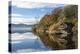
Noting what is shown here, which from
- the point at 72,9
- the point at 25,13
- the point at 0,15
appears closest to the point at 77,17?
the point at 72,9

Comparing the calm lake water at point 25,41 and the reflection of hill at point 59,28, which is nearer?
the calm lake water at point 25,41

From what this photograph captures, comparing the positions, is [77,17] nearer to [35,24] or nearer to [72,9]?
[72,9]

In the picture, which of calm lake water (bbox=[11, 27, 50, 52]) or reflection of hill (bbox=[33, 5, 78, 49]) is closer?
calm lake water (bbox=[11, 27, 50, 52])

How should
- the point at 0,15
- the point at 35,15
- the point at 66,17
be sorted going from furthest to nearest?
1. the point at 66,17
2. the point at 35,15
3. the point at 0,15

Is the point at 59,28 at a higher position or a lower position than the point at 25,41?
higher
